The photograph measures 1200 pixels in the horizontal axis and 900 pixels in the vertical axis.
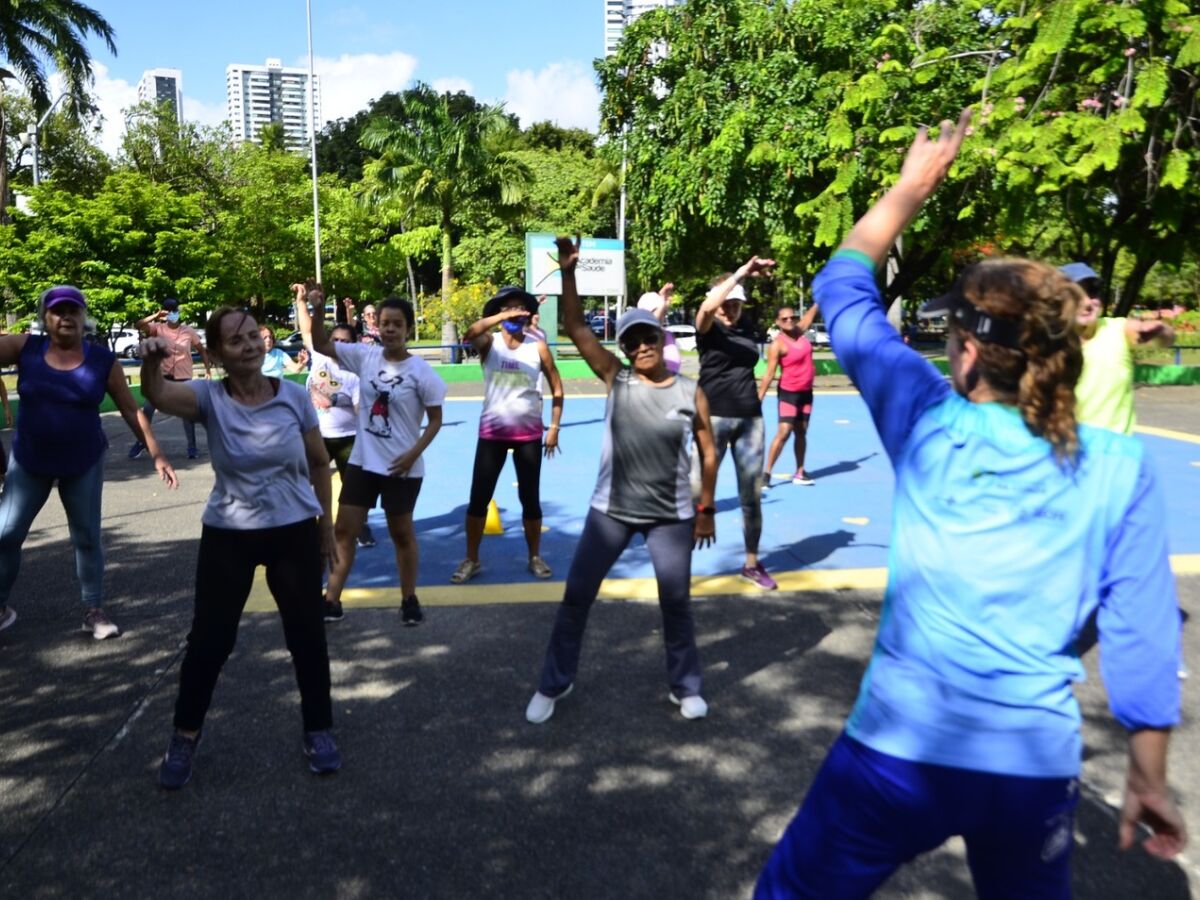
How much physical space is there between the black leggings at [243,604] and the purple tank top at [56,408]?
1797 mm

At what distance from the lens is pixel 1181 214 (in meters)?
16.0

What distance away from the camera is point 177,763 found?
12.5 feet

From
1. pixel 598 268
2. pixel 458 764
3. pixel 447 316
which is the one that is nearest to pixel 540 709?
pixel 458 764

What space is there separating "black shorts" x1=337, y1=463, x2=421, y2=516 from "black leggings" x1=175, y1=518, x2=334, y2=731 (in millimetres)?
1528

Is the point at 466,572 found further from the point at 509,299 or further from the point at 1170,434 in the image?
the point at 1170,434

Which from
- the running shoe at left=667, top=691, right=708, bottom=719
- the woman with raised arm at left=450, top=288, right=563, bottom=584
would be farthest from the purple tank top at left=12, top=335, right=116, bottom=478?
the running shoe at left=667, top=691, right=708, bottom=719

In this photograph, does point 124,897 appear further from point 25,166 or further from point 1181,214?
point 25,166

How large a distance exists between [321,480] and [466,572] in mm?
2559

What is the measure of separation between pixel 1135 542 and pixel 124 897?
117 inches

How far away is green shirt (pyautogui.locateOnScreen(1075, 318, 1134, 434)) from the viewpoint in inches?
178

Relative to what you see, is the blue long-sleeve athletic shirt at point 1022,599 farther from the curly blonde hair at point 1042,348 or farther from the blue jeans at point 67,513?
the blue jeans at point 67,513

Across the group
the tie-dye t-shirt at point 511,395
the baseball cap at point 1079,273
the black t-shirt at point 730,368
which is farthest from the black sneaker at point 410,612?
the baseball cap at point 1079,273

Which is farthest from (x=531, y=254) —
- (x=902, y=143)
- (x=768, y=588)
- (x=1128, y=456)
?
(x=1128, y=456)

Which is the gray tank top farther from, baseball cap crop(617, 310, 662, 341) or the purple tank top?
the purple tank top
